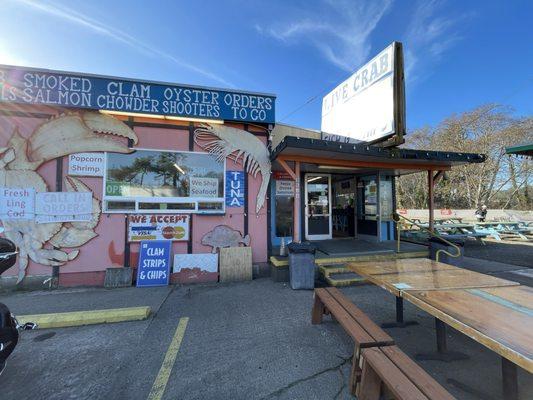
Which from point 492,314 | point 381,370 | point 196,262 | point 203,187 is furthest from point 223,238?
point 492,314

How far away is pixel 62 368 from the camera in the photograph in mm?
2830

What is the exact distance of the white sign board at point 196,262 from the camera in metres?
5.94

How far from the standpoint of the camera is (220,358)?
3.00 meters

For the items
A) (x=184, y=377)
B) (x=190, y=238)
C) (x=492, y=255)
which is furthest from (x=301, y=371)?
(x=492, y=255)

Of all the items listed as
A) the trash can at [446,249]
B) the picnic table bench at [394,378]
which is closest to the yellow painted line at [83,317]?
the picnic table bench at [394,378]

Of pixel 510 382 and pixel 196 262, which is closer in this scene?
pixel 510 382

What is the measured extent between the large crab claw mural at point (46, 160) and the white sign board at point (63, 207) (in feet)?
0.35

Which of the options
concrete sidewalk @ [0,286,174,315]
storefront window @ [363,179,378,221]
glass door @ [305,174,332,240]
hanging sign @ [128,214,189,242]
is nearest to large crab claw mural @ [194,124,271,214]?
hanging sign @ [128,214,189,242]

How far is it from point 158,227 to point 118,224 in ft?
2.89

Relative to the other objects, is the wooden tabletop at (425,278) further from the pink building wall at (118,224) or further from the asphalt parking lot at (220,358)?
the pink building wall at (118,224)

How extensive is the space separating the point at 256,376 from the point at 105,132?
5.94m

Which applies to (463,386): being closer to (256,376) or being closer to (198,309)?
(256,376)

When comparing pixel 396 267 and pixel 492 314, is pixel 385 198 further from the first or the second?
pixel 492 314

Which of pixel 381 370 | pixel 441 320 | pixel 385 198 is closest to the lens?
pixel 381 370
